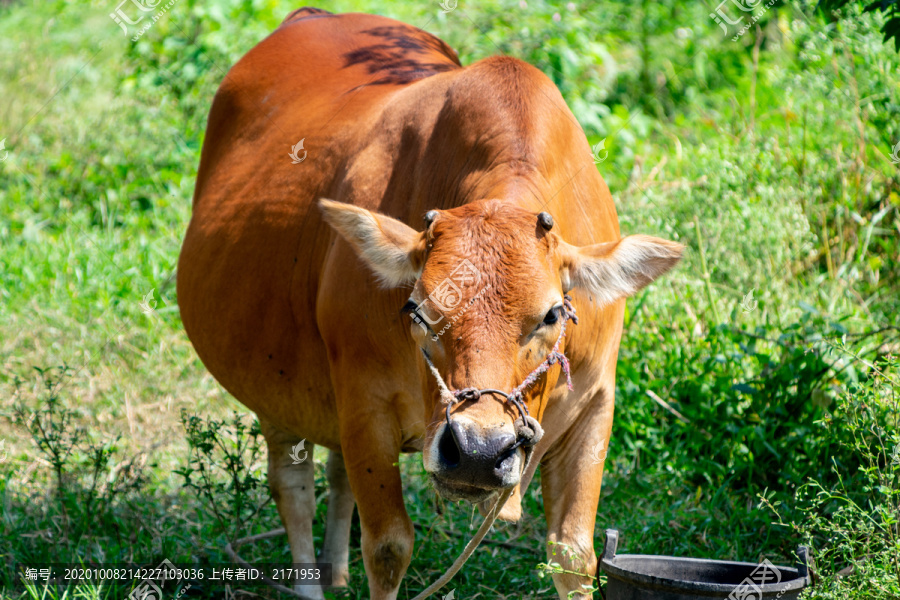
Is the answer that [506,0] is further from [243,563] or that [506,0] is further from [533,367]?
[533,367]

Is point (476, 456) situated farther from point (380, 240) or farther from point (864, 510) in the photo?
point (864, 510)

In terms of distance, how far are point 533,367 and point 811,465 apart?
2.25m

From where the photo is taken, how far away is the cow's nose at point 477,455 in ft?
8.17

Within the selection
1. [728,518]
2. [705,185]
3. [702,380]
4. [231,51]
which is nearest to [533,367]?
[728,518]

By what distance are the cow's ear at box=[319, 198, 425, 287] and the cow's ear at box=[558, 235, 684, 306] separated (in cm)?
46

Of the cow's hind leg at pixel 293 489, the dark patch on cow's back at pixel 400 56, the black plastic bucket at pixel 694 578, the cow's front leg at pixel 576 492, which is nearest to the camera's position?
the black plastic bucket at pixel 694 578

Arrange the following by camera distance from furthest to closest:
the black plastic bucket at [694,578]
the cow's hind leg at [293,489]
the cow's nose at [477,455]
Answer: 1. the cow's hind leg at [293,489]
2. the black plastic bucket at [694,578]
3. the cow's nose at [477,455]

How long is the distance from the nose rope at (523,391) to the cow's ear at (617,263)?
9 cm

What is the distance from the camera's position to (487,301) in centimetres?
266

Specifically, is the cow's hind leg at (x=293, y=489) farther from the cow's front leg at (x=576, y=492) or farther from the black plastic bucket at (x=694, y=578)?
the black plastic bucket at (x=694, y=578)

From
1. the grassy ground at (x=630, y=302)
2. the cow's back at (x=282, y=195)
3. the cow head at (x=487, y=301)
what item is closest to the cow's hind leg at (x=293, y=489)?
the grassy ground at (x=630, y=302)

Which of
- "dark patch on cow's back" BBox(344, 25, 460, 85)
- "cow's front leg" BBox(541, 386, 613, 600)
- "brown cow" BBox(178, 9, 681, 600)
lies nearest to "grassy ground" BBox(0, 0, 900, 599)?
"cow's front leg" BBox(541, 386, 613, 600)

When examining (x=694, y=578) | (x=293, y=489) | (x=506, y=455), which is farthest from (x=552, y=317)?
(x=293, y=489)

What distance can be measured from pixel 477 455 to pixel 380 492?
1004 millimetres
